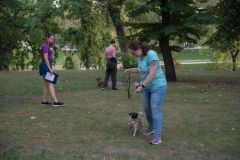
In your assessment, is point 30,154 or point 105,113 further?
point 105,113

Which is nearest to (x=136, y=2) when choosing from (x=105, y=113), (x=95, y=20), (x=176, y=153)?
(x=95, y=20)

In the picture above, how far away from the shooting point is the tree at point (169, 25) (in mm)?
18116

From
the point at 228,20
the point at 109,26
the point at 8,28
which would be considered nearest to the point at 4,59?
the point at 8,28

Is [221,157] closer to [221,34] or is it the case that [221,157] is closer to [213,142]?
[213,142]

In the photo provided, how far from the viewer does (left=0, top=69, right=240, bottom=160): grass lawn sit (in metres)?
7.75

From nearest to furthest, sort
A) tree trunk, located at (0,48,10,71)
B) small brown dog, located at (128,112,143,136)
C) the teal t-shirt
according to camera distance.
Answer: the teal t-shirt
small brown dog, located at (128,112,143,136)
tree trunk, located at (0,48,10,71)

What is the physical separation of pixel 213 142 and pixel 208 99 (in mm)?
5483

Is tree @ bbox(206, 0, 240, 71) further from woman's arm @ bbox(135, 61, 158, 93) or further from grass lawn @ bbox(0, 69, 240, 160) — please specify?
woman's arm @ bbox(135, 61, 158, 93)

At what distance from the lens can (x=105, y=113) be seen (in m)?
11.4

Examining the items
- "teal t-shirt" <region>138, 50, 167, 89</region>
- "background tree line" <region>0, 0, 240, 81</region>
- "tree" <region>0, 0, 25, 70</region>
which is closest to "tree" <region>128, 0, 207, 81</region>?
"background tree line" <region>0, 0, 240, 81</region>

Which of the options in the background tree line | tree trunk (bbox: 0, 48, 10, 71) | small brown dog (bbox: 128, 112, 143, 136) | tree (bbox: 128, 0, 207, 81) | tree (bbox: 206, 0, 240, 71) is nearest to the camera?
small brown dog (bbox: 128, 112, 143, 136)

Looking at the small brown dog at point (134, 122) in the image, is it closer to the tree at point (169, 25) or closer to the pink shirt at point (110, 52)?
the pink shirt at point (110, 52)

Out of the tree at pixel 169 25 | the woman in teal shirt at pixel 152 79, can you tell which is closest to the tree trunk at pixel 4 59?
the tree at pixel 169 25

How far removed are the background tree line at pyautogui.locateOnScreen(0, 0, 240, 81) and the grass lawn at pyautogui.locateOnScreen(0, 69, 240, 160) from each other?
4.10 meters
